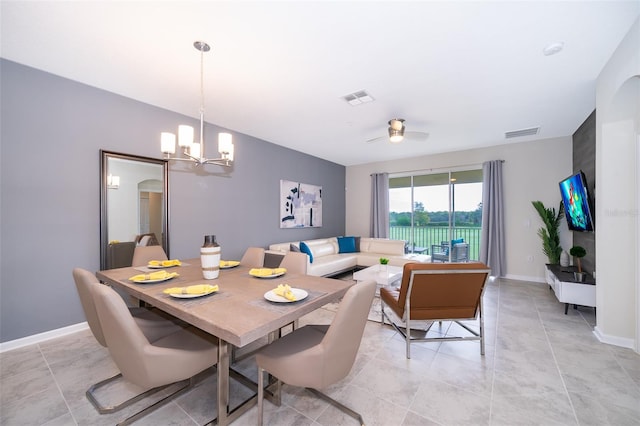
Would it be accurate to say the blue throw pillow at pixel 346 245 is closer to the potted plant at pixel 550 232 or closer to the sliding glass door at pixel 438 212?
the sliding glass door at pixel 438 212

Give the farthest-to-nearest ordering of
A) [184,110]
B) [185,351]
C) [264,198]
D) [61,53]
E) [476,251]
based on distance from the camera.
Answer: [476,251], [264,198], [184,110], [61,53], [185,351]

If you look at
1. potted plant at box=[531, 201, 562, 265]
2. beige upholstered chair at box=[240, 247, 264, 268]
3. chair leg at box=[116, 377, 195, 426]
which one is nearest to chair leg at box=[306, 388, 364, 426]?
chair leg at box=[116, 377, 195, 426]

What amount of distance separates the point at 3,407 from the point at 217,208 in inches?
107

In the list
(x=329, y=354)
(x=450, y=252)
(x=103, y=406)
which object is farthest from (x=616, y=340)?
(x=103, y=406)

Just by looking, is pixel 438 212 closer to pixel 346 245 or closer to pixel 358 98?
pixel 346 245

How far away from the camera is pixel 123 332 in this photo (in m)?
1.23

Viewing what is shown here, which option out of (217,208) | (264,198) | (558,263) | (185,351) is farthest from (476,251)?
(185,351)

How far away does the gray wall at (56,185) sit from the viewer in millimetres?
2348

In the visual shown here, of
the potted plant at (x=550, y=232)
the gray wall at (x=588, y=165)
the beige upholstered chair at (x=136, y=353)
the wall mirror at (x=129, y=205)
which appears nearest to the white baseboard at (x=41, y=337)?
the wall mirror at (x=129, y=205)

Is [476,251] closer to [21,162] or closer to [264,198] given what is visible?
[264,198]

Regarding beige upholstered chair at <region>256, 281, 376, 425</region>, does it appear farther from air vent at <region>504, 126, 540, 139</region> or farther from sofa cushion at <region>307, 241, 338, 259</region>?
air vent at <region>504, 126, 540, 139</region>

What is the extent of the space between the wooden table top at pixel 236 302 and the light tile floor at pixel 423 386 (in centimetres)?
75

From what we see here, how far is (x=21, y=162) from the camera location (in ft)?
7.85

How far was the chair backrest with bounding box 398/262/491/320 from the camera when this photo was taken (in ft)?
6.98
